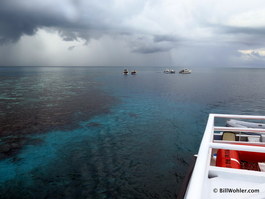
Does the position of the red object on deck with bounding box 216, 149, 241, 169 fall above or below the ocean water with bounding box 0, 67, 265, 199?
above

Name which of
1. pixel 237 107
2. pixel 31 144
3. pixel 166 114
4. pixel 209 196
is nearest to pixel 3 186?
pixel 31 144

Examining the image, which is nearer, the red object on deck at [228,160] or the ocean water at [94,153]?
the red object on deck at [228,160]

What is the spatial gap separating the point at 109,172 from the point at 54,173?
3.37 metres

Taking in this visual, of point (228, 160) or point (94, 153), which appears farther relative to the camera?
point (94, 153)

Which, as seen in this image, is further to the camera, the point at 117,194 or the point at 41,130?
the point at 41,130

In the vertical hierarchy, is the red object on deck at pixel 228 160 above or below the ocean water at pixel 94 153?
above

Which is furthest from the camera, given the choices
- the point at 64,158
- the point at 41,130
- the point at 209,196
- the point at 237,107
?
the point at 237,107

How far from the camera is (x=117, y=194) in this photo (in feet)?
34.0

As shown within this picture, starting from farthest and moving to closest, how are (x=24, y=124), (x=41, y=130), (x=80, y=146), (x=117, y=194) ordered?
(x=24, y=124) < (x=41, y=130) < (x=80, y=146) < (x=117, y=194)

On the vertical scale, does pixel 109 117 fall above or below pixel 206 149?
below

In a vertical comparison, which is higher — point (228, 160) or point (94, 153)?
point (228, 160)

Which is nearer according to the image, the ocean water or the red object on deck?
the red object on deck

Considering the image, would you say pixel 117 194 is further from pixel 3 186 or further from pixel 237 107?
pixel 237 107

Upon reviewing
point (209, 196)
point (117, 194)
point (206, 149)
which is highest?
point (206, 149)
